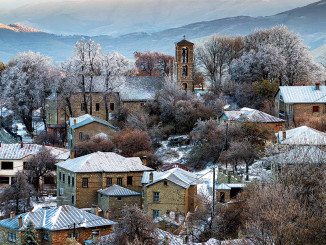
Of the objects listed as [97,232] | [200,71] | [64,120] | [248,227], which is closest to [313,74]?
[200,71]

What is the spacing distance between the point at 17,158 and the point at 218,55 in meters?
34.2

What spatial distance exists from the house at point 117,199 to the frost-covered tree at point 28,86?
27.3 m

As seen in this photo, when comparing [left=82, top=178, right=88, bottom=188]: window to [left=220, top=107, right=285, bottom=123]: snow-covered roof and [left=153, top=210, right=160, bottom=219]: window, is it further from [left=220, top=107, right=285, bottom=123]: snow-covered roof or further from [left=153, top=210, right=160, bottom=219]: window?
[left=220, top=107, right=285, bottom=123]: snow-covered roof

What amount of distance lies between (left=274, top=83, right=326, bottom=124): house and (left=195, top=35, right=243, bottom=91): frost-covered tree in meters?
19.1

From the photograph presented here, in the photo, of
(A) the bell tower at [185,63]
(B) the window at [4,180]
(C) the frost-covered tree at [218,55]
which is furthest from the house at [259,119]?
(C) the frost-covered tree at [218,55]

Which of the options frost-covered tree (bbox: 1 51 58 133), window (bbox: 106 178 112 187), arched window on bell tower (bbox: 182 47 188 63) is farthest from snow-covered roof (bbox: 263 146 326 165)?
frost-covered tree (bbox: 1 51 58 133)

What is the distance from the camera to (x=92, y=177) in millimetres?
52969

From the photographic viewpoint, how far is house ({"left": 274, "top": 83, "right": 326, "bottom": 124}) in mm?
65062

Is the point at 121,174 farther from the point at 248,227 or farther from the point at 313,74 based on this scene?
the point at 313,74

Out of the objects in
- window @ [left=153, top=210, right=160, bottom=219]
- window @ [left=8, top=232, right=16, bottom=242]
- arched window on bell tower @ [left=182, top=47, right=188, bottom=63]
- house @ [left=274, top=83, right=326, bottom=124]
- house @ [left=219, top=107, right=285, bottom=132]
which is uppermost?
arched window on bell tower @ [left=182, top=47, right=188, bottom=63]

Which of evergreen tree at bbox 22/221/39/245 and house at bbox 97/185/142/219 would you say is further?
house at bbox 97/185/142/219

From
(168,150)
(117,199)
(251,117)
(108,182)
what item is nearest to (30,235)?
(117,199)

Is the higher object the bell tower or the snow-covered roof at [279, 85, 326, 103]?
the bell tower

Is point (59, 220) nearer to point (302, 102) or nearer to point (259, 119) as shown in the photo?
point (259, 119)
